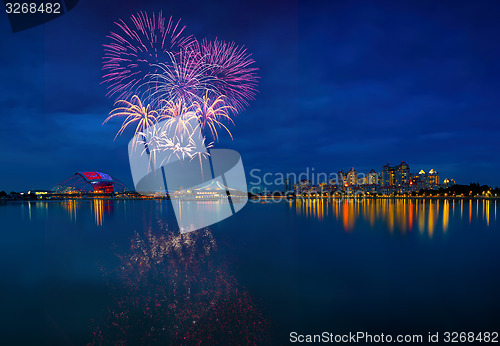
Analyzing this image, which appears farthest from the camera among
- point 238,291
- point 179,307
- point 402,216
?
point 402,216

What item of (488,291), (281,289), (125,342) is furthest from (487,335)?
(125,342)

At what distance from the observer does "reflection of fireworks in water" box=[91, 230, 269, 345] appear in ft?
21.4

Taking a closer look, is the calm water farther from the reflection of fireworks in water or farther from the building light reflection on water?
the building light reflection on water

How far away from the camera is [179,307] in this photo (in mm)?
8039

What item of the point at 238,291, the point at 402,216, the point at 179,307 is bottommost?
the point at 402,216

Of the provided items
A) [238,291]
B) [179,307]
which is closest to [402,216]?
[238,291]

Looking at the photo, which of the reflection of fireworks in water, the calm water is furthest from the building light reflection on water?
the reflection of fireworks in water

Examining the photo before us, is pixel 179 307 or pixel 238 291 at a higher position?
pixel 179 307

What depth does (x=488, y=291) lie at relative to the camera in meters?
9.42

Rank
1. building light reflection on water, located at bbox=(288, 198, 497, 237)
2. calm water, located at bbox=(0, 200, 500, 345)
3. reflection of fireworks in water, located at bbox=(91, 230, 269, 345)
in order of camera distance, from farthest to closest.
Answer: building light reflection on water, located at bbox=(288, 198, 497, 237) < calm water, located at bbox=(0, 200, 500, 345) < reflection of fireworks in water, located at bbox=(91, 230, 269, 345)

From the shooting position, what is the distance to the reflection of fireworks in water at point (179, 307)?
6.53 m

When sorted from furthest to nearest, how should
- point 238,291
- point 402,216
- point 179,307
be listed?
point 402,216, point 238,291, point 179,307

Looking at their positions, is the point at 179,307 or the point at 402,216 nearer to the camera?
the point at 179,307

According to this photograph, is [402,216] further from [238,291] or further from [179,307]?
[179,307]
